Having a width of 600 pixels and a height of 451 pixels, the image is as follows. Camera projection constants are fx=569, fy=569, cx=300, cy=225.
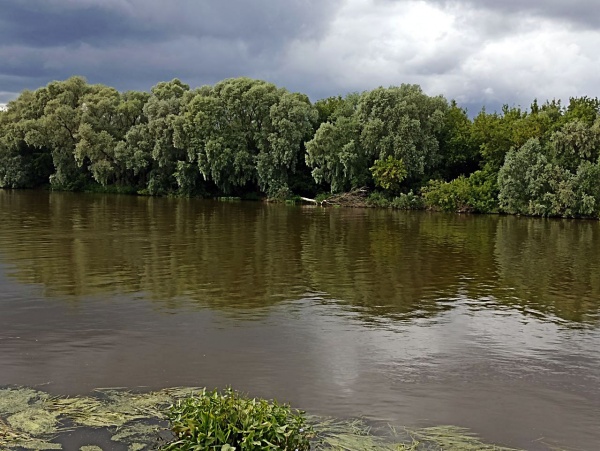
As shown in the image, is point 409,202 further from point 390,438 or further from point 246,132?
point 390,438

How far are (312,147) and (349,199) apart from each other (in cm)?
675

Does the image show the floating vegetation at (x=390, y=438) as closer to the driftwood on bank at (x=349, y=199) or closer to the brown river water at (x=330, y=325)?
the brown river water at (x=330, y=325)

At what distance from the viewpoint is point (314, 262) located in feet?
77.5

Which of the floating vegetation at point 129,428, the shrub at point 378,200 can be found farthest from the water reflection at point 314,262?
the shrub at point 378,200

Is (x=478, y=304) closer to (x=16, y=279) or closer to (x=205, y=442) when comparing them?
(x=205, y=442)

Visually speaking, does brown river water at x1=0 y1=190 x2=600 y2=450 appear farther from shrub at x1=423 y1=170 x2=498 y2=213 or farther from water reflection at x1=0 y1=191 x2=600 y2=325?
shrub at x1=423 y1=170 x2=498 y2=213

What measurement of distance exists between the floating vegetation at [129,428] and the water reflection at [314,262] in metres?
6.54

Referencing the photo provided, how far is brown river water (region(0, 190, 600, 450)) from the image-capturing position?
385 inches

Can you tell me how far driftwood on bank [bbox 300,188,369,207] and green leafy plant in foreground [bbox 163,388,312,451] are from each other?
170ft

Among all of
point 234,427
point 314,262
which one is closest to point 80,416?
point 234,427

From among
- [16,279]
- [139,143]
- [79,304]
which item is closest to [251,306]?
[79,304]

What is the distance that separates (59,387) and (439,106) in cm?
5734

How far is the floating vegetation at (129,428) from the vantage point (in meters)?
7.84

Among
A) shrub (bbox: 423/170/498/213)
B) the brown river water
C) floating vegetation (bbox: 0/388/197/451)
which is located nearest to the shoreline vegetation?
shrub (bbox: 423/170/498/213)
